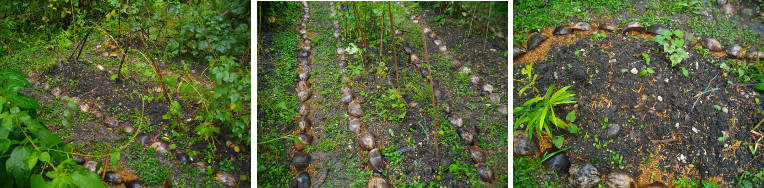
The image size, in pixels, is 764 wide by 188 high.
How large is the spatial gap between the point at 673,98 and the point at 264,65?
216cm

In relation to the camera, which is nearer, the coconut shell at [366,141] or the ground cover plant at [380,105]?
the ground cover plant at [380,105]

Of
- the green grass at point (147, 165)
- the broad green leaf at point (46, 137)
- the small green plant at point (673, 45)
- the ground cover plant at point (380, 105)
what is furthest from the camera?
the small green plant at point (673, 45)

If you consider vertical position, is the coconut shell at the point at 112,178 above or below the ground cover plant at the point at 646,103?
below

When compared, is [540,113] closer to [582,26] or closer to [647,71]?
[647,71]

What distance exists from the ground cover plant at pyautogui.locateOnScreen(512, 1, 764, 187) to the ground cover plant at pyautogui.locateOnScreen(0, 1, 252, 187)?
4.81ft

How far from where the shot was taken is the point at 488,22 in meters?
2.41

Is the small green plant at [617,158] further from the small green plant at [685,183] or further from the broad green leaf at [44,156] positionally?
the broad green leaf at [44,156]

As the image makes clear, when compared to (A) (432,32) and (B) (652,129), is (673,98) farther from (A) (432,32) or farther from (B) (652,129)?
(A) (432,32)

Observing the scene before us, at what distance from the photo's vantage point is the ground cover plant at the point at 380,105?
1.96 meters

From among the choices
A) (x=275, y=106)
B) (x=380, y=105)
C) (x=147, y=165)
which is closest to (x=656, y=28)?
(x=380, y=105)

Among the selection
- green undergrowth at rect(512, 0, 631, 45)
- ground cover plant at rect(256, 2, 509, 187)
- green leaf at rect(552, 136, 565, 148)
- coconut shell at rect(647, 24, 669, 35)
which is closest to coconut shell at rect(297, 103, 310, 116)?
ground cover plant at rect(256, 2, 509, 187)

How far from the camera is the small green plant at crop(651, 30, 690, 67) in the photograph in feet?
8.44

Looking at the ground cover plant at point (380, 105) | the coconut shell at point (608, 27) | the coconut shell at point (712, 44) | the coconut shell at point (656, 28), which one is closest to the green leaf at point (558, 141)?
the ground cover plant at point (380, 105)

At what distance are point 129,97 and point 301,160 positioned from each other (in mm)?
1280
